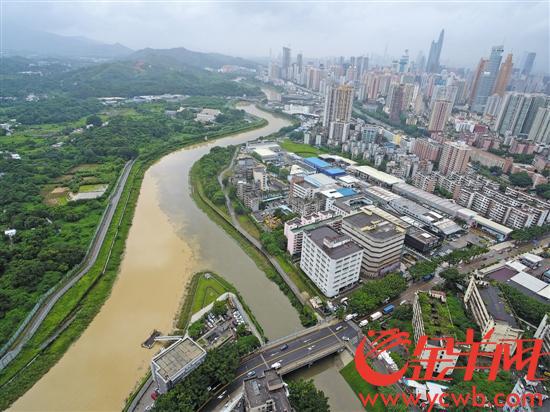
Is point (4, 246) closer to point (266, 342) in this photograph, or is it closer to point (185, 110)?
point (266, 342)

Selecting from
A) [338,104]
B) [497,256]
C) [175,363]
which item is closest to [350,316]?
[175,363]

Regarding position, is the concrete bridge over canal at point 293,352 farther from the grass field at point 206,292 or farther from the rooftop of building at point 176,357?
the grass field at point 206,292

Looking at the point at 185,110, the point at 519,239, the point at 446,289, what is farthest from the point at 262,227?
the point at 185,110

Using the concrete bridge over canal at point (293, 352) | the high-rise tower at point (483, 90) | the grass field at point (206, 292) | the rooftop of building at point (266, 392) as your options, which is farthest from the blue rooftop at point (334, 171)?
the high-rise tower at point (483, 90)

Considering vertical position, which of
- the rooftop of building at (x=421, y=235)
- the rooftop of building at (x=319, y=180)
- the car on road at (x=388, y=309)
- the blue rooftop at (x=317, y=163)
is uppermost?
the rooftop of building at (x=319, y=180)

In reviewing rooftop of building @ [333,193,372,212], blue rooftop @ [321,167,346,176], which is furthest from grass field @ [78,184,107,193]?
blue rooftop @ [321,167,346,176]

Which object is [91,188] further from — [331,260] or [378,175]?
[378,175]

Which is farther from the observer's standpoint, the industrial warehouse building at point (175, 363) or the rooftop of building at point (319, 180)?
the rooftop of building at point (319, 180)

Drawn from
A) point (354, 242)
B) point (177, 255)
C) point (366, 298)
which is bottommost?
point (177, 255)
